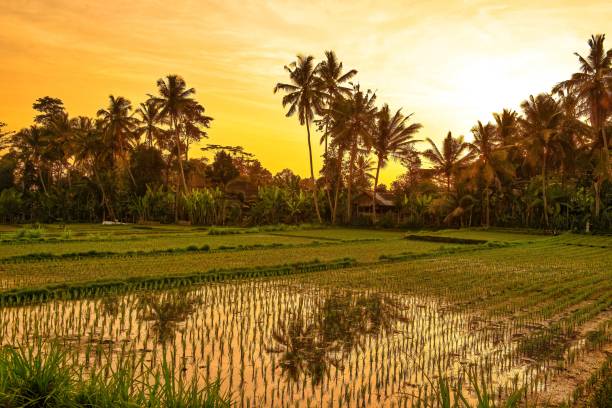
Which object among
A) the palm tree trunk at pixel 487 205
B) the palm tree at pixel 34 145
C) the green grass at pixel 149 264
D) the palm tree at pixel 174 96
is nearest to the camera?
the green grass at pixel 149 264

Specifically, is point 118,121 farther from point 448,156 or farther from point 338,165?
point 448,156

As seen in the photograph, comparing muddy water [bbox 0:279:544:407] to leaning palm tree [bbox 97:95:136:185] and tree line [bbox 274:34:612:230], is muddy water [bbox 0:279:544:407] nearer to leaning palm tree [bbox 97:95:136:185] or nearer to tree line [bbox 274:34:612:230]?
tree line [bbox 274:34:612:230]

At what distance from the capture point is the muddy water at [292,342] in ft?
12.5

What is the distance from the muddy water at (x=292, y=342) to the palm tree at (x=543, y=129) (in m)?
18.7

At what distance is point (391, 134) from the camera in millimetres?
29062

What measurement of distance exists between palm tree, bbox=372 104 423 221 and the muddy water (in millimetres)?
22466

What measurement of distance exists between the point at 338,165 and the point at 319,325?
1021 inches

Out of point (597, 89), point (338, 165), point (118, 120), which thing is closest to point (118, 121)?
point (118, 120)

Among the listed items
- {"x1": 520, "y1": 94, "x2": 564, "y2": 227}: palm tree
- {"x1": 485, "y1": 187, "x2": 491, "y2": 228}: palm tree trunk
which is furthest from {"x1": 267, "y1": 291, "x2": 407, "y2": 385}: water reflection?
{"x1": 485, "y1": 187, "x2": 491, "y2": 228}: palm tree trunk

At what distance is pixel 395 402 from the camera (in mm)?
3561

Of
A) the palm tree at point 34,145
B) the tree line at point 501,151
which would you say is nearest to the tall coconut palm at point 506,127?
the tree line at point 501,151

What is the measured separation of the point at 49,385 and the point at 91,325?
2591 mm

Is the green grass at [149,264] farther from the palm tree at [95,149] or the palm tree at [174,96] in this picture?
the palm tree at [95,149]

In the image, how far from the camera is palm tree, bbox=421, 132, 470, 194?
27703 millimetres
